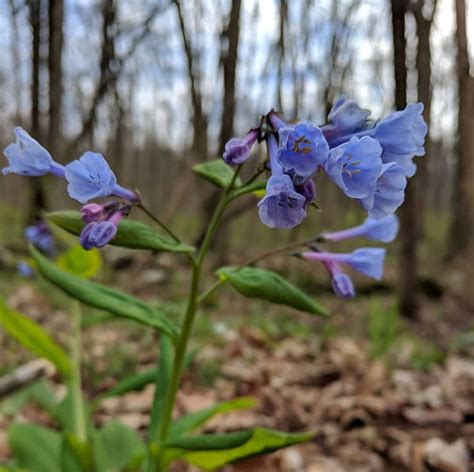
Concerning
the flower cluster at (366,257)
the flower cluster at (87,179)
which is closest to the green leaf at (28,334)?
the flower cluster at (87,179)

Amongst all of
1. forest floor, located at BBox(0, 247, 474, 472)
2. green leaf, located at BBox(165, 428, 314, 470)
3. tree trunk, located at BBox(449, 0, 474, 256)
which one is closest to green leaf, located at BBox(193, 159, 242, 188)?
green leaf, located at BBox(165, 428, 314, 470)

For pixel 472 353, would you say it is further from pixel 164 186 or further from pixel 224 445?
pixel 164 186

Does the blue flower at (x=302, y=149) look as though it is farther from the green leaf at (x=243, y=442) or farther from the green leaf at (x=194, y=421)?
the green leaf at (x=194, y=421)

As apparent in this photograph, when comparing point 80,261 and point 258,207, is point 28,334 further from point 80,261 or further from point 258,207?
point 258,207

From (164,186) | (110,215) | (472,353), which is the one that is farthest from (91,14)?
(164,186)

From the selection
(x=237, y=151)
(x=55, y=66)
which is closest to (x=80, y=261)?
(x=237, y=151)

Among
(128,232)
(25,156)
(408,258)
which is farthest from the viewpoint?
(408,258)
